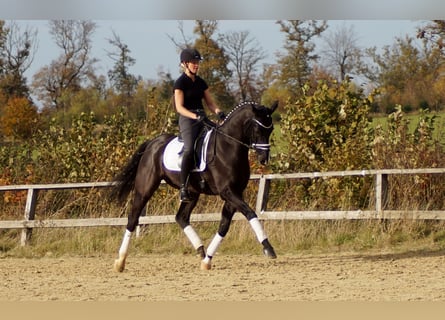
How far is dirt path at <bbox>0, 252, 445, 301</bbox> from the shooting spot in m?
7.11

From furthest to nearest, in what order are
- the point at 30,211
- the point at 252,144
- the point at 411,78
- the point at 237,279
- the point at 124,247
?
the point at 411,78, the point at 30,211, the point at 124,247, the point at 252,144, the point at 237,279

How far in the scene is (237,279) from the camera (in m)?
8.35

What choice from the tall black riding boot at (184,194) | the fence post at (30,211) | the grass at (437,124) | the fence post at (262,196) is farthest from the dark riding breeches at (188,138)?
the grass at (437,124)

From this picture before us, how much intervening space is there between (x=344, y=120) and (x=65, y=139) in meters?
6.42

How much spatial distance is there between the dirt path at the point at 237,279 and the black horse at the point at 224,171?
476 millimetres

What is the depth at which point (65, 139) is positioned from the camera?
16.5m

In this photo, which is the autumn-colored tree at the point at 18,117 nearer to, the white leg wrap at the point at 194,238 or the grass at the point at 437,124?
the grass at the point at 437,124

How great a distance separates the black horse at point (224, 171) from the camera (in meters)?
8.91

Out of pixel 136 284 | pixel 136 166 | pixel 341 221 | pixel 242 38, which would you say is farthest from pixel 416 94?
pixel 136 284

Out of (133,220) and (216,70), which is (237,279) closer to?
(133,220)

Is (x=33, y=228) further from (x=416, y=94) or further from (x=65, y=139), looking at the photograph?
(x=416, y=94)

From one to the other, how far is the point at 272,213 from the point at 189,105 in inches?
116

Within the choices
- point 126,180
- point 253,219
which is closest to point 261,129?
point 253,219

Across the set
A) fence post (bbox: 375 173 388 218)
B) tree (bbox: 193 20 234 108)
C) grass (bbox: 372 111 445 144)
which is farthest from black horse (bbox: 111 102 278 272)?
tree (bbox: 193 20 234 108)
